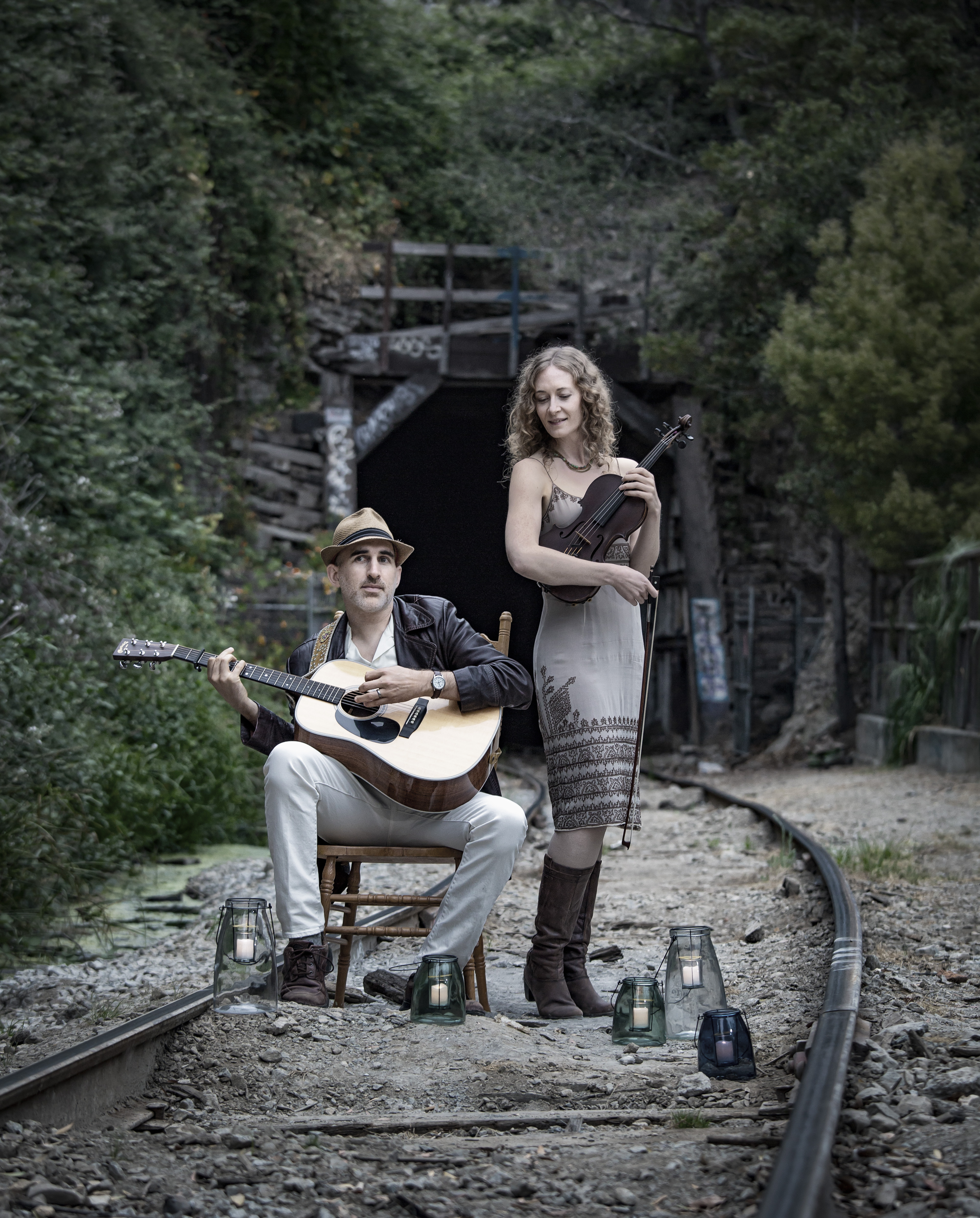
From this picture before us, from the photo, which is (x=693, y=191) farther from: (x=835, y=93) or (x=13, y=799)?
(x=13, y=799)

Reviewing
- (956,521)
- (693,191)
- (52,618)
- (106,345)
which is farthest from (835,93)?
(52,618)

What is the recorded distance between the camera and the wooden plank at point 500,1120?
277 cm

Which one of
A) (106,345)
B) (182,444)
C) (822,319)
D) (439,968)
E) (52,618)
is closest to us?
(439,968)

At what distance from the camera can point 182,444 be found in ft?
42.6

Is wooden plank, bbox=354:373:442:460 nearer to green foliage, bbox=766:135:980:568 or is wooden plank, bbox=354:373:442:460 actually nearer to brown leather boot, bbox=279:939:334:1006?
green foliage, bbox=766:135:980:568

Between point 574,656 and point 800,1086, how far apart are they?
4.97 feet

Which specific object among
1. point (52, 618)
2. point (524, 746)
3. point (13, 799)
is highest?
point (52, 618)

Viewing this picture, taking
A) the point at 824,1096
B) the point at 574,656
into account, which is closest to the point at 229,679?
the point at 574,656

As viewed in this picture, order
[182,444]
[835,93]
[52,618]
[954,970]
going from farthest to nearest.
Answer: [835,93] < [182,444] < [52,618] < [954,970]

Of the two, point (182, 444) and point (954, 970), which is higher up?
point (182, 444)

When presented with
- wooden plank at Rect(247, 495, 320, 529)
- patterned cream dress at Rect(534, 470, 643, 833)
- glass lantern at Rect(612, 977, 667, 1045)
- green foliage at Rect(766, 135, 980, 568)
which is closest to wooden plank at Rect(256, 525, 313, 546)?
wooden plank at Rect(247, 495, 320, 529)

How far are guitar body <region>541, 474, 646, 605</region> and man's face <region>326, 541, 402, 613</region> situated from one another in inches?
19.6

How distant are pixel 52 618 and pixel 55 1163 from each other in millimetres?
6134

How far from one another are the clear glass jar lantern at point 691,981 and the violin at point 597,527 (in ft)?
3.16
